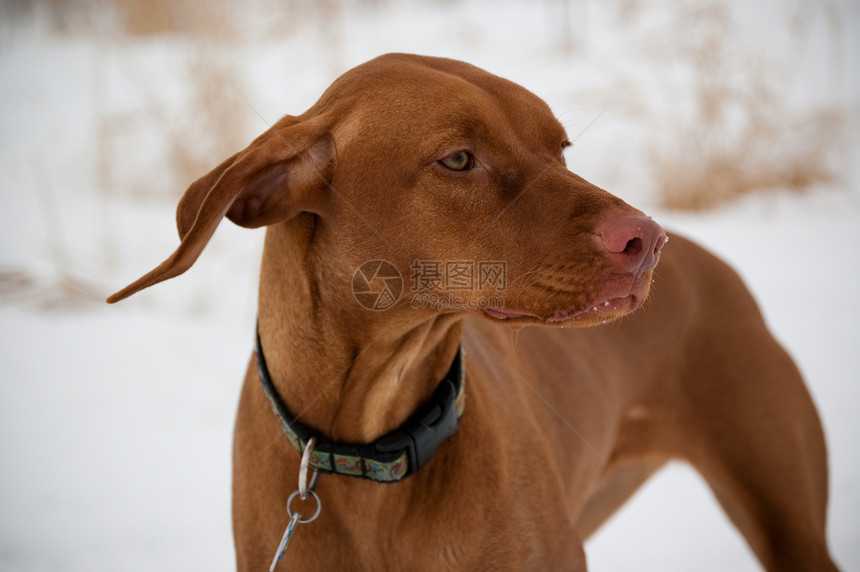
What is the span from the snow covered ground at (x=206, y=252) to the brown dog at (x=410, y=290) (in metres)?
0.70

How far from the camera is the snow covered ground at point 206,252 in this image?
3.13 meters

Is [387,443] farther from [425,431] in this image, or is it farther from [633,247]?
[633,247]

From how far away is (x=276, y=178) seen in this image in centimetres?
166

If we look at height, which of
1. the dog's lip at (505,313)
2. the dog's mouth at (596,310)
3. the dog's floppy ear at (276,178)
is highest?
the dog's floppy ear at (276,178)

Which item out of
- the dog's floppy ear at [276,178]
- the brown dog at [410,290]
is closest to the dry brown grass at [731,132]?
the brown dog at [410,290]

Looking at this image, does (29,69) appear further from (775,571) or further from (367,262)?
(775,571)

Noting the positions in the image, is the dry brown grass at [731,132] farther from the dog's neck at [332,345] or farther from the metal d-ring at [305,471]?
the metal d-ring at [305,471]

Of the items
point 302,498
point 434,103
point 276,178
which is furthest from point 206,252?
point 434,103

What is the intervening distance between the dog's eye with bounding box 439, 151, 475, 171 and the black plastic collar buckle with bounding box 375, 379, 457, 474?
0.56 m

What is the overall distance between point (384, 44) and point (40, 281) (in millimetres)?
3917

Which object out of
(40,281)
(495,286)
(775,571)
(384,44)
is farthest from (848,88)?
(40,281)

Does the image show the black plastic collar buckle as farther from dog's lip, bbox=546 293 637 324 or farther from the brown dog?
dog's lip, bbox=546 293 637 324

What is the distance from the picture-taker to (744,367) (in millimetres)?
2488

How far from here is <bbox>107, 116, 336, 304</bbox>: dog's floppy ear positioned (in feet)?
5.12
